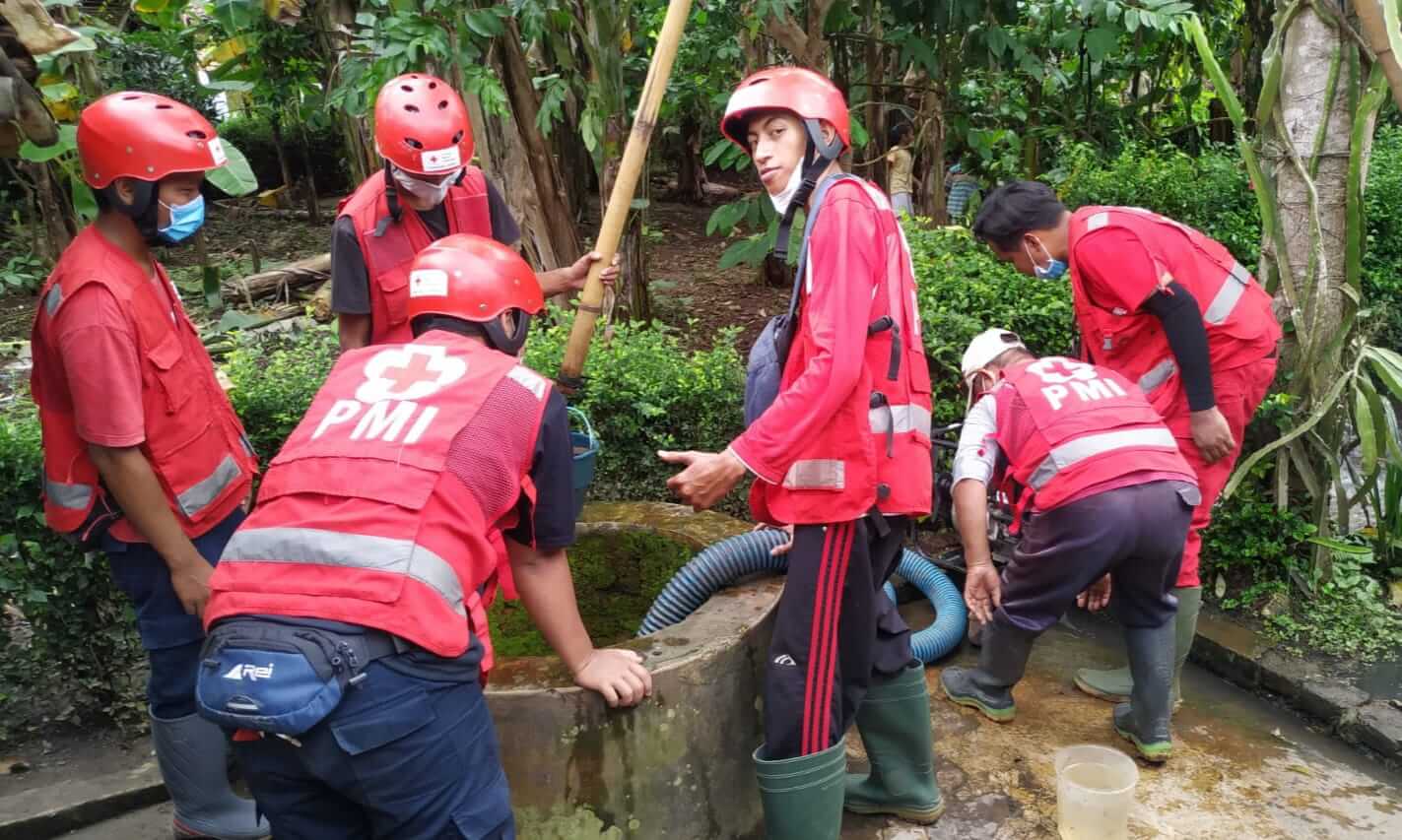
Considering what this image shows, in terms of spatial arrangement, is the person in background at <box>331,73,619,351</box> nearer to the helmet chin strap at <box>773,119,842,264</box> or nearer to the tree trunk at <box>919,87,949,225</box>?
the helmet chin strap at <box>773,119,842,264</box>

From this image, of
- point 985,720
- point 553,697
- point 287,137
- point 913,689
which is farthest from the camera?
point 287,137

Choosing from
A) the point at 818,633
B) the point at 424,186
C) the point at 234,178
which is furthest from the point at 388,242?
the point at 818,633

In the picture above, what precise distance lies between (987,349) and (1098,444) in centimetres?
60

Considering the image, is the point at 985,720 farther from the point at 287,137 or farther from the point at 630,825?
the point at 287,137

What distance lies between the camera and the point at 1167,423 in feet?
12.4

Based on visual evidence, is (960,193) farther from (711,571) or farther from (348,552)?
(348,552)

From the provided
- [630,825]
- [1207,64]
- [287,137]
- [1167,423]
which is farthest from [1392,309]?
[287,137]

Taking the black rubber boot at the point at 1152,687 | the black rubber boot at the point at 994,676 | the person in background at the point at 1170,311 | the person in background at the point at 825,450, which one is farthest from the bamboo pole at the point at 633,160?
the black rubber boot at the point at 1152,687

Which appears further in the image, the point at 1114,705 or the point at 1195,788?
the point at 1114,705

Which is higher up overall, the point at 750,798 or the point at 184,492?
the point at 184,492

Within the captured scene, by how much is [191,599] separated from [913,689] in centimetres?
204

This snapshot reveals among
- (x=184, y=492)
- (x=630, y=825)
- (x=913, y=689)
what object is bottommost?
(x=630, y=825)

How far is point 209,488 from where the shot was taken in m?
3.10

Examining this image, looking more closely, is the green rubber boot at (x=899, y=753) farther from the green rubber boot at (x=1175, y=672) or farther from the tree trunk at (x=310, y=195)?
the tree trunk at (x=310, y=195)
